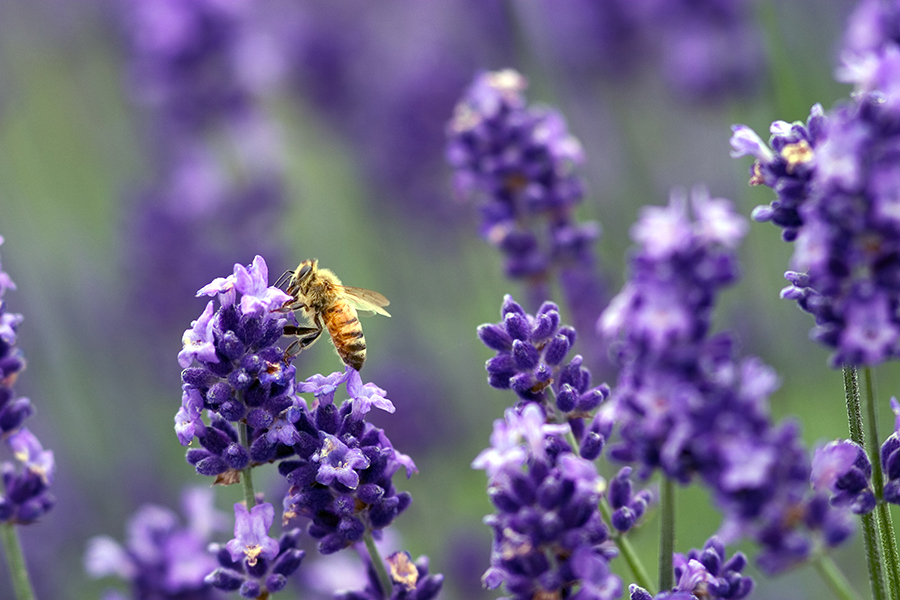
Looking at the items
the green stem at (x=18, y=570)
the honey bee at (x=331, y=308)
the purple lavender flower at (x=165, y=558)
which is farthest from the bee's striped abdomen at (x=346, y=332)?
the green stem at (x=18, y=570)

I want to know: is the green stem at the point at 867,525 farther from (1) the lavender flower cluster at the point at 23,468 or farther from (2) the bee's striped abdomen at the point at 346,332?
(1) the lavender flower cluster at the point at 23,468

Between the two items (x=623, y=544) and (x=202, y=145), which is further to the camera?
(x=202, y=145)

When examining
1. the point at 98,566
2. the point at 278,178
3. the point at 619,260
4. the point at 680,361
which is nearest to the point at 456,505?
the point at 619,260

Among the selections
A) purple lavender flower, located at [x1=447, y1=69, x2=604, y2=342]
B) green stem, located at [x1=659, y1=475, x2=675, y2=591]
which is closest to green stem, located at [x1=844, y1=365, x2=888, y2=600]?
green stem, located at [x1=659, y1=475, x2=675, y2=591]

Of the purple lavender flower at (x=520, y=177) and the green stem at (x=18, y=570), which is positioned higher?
the purple lavender flower at (x=520, y=177)

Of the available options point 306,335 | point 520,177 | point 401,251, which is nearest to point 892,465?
point 306,335

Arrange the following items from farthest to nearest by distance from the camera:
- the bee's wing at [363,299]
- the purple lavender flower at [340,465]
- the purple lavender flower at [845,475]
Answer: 1. the bee's wing at [363,299]
2. the purple lavender flower at [340,465]
3. the purple lavender flower at [845,475]

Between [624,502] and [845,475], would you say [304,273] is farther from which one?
[845,475]
